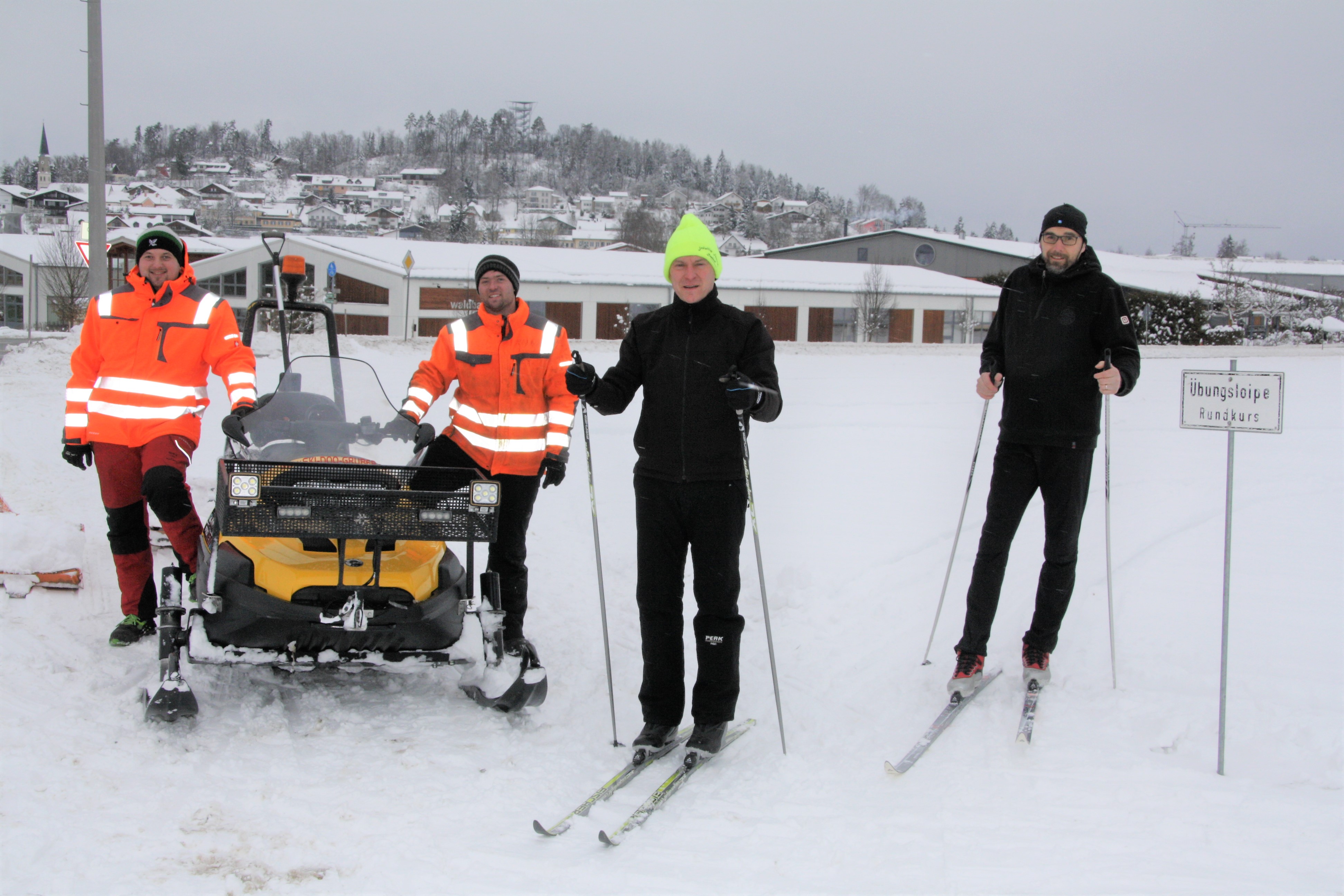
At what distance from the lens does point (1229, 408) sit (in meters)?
4.06

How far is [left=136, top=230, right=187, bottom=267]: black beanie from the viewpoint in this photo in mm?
4797

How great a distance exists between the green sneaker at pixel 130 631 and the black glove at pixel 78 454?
78 cm

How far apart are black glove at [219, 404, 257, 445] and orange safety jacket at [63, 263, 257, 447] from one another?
168mm

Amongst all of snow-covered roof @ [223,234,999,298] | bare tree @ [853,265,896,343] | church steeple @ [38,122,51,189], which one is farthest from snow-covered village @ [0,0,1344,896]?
church steeple @ [38,122,51,189]

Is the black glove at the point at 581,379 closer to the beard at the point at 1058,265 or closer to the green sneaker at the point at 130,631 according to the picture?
the beard at the point at 1058,265

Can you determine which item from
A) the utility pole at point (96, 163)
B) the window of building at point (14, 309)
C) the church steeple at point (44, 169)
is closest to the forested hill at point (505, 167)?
the church steeple at point (44, 169)

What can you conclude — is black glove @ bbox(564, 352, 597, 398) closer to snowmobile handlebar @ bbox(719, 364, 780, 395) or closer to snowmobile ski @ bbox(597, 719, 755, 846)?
snowmobile handlebar @ bbox(719, 364, 780, 395)

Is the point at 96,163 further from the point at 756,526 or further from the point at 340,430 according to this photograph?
the point at 756,526

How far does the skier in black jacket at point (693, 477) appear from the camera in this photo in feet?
12.9

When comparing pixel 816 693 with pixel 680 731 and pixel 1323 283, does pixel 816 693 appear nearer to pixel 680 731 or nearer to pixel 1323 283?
pixel 680 731

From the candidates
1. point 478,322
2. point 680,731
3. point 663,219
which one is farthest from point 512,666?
point 663,219

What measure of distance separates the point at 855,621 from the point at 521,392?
7.88ft

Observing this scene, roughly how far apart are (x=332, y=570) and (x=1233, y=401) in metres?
3.82

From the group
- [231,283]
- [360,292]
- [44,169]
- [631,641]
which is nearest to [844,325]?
[360,292]
